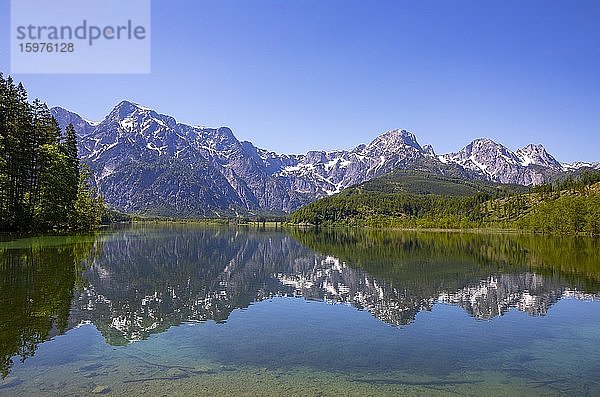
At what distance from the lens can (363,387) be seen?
15062 mm

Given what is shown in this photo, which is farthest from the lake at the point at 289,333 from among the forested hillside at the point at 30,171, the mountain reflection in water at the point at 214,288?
the forested hillside at the point at 30,171

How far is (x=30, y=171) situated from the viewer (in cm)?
7594

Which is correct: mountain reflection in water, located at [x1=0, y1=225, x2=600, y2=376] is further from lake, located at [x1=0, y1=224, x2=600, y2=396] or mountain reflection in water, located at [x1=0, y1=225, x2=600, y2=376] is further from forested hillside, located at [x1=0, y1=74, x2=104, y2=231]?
forested hillside, located at [x1=0, y1=74, x2=104, y2=231]

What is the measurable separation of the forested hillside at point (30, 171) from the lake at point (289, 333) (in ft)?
91.8

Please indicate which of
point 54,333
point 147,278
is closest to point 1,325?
point 54,333

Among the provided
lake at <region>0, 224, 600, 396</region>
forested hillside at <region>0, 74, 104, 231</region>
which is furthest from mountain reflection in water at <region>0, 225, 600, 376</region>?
forested hillside at <region>0, 74, 104, 231</region>

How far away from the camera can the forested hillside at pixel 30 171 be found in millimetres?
67062

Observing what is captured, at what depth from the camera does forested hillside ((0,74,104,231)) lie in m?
67.1

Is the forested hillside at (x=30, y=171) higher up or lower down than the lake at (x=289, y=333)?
higher up

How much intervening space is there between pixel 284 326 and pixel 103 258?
34939 mm

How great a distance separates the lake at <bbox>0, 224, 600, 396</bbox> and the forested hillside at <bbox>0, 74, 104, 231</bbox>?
2798 centimetres

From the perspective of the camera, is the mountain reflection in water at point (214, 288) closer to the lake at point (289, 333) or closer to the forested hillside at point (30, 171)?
the lake at point (289, 333)

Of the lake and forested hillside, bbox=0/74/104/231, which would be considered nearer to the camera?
the lake

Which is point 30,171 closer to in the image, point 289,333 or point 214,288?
point 214,288
